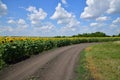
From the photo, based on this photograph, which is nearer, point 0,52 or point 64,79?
point 64,79

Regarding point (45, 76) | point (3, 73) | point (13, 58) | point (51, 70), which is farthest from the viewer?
point (13, 58)

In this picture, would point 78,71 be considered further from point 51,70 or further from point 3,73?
point 3,73

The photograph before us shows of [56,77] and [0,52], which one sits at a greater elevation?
[0,52]

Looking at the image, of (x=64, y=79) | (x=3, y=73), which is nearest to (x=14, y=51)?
(x=3, y=73)

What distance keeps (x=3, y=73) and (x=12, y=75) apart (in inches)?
41.3

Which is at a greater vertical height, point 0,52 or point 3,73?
point 0,52

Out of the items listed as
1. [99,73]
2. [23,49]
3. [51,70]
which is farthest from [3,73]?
[23,49]

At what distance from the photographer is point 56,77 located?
487 inches

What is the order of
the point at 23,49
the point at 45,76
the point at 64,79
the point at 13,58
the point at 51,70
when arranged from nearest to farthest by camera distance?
the point at 64,79 → the point at 45,76 → the point at 51,70 → the point at 13,58 → the point at 23,49

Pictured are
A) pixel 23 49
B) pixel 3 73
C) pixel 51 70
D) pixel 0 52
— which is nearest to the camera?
pixel 3 73

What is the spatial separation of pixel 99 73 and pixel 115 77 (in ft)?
4.32

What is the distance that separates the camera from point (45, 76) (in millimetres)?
12719

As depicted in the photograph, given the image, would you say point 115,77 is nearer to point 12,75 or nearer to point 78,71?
point 78,71

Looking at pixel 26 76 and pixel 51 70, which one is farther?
pixel 51 70
